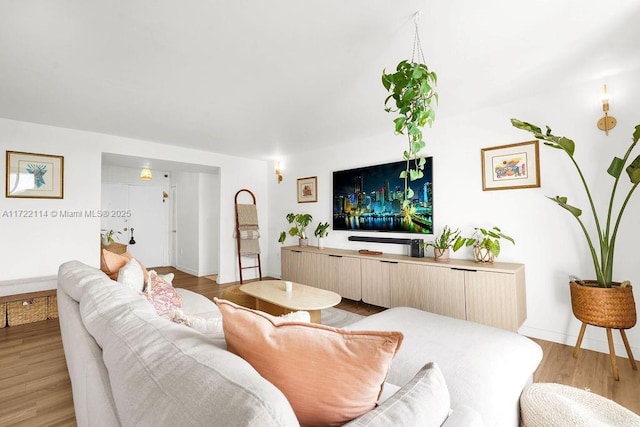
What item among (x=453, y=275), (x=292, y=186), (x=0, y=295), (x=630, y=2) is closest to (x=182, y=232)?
(x=292, y=186)

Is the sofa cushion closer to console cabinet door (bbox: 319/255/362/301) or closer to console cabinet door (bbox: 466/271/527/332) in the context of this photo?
console cabinet door (bbox: 466/271/527/332)

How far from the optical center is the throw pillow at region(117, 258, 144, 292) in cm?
183

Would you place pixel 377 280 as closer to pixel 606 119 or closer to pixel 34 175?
pixel 606 119

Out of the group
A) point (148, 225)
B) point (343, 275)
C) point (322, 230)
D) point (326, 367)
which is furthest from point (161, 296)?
point (148, 225)

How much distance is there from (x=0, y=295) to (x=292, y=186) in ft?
12.7

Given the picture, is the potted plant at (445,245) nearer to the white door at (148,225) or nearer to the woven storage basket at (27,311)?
the woven storage basket at (27,311)

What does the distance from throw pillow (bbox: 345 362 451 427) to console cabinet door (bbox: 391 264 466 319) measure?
2264mm

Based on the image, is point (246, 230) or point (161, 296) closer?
point (161, 296)

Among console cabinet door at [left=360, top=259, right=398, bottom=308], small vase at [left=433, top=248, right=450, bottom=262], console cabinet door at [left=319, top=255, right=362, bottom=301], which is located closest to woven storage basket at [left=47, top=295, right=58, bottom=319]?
console cabinet door at [left=319, top=255, right=362, bottom=301]

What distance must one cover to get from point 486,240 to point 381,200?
140 centimetres

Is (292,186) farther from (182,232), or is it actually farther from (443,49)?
(443,49)

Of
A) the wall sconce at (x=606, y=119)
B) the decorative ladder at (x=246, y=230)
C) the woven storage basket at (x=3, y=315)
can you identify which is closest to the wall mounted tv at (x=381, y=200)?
the wall sconce at (x=606, y=119)

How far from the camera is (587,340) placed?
2.52 meters

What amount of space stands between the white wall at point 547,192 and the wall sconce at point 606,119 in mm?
41
